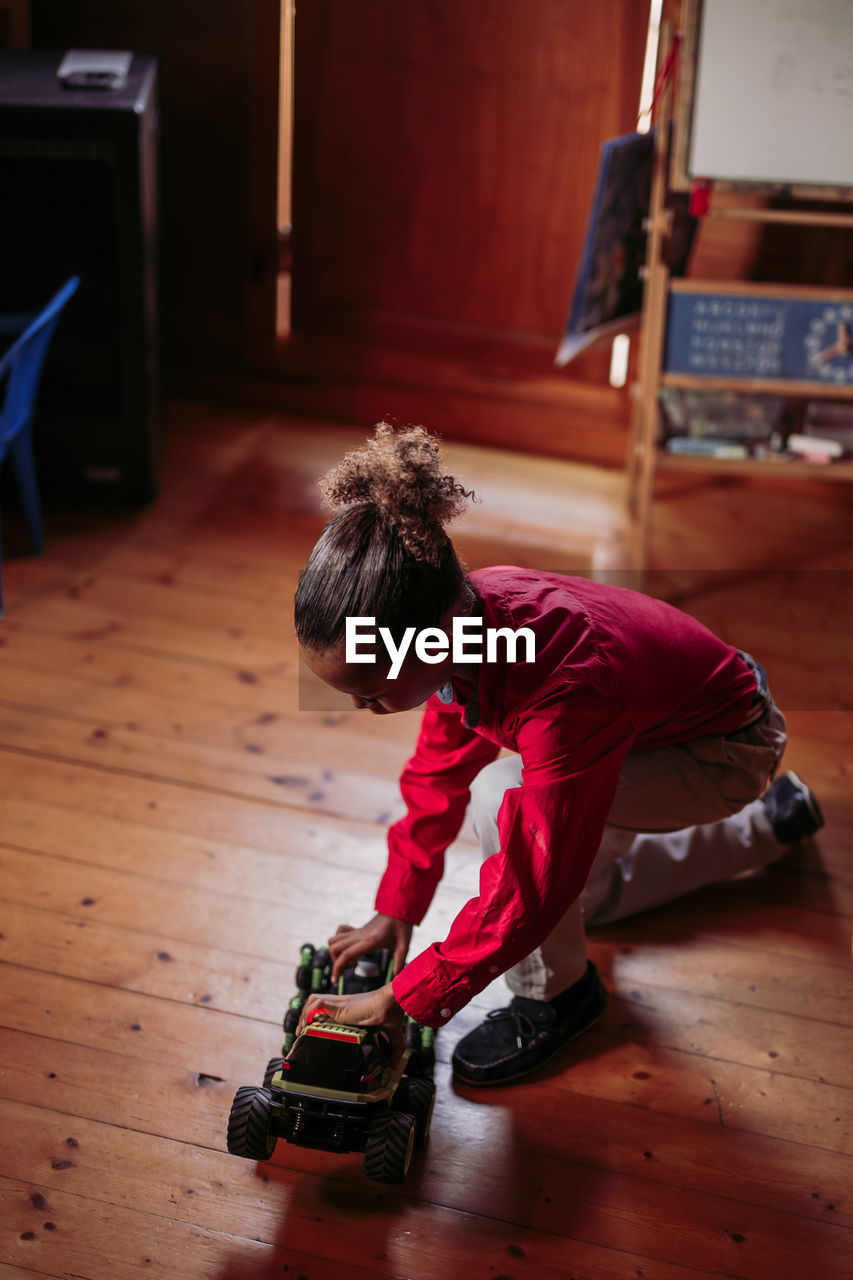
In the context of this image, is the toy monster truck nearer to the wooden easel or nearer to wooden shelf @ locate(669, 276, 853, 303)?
the wooden easel

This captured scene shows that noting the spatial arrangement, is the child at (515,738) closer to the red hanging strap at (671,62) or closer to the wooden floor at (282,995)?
the wooden floor at (282,995)

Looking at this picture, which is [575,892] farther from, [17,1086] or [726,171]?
[726,171]

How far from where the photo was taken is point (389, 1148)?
1209mm

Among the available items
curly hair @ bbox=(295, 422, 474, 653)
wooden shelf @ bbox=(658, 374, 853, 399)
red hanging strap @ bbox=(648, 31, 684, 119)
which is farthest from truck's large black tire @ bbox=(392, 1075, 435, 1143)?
red hanging strap @ bbox=(648, 31, 684, 119)

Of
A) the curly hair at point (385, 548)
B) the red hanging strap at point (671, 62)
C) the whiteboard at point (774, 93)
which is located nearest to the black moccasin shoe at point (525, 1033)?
the curly hair at point (385, 548)

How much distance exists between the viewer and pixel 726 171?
2.24 metres

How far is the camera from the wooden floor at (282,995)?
123 centimetres

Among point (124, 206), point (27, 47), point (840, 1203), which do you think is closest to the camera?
point (840, 1203)

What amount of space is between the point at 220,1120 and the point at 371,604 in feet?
2.25

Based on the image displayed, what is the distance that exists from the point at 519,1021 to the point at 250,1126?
38 cm

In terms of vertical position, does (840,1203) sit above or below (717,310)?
below

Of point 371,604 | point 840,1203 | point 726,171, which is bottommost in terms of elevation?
point 840,1203

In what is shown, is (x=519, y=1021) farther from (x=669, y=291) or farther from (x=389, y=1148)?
(x=669, y=291)

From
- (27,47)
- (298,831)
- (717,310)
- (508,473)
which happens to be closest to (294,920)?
(298,831)
